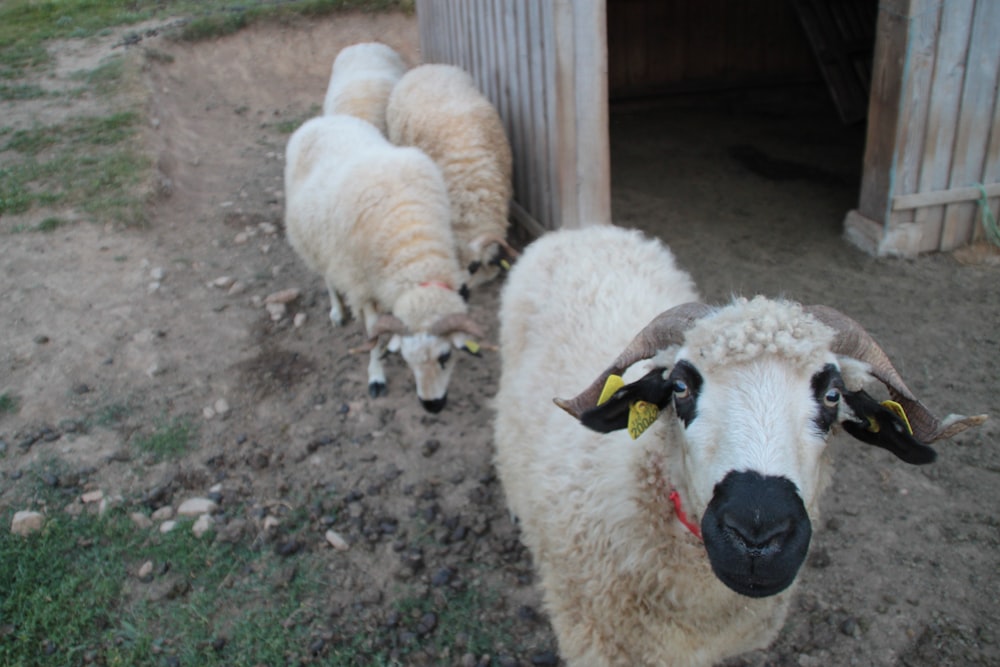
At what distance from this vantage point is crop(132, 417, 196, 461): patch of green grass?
4.41m

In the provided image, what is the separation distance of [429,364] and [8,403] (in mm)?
2798

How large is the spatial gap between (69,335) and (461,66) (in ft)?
16.0

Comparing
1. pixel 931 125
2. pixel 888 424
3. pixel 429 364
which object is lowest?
pixel 429 364

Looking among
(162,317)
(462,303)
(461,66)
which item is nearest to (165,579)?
(462,303)

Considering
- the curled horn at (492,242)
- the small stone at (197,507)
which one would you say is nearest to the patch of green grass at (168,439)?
the small stone at (197,507)

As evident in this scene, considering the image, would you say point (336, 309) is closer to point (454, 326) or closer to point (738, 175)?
point (454, 326)

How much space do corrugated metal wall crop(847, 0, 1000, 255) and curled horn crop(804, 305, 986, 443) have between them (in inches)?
167

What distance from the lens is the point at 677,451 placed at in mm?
2260

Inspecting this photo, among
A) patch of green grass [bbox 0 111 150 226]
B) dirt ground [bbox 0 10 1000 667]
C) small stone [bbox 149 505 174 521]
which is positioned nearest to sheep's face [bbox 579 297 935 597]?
dirt ground [bbox 0 10 1000 667]

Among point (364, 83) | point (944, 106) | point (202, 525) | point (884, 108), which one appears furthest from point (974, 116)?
point (202, 525)

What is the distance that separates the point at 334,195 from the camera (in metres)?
5.46

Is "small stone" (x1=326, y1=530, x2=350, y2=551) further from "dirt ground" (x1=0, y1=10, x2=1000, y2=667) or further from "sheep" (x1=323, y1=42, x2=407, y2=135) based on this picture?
"sheep" (x1=323, y1=42, x2=407, y2=135)

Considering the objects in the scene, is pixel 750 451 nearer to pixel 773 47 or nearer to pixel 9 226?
pixel 9 226

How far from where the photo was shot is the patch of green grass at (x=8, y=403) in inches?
187
